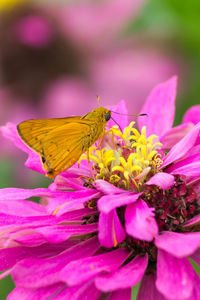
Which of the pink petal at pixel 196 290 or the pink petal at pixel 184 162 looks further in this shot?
the pink petal at pixel 184 162

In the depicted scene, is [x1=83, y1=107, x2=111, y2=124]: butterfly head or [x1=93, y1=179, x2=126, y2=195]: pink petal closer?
[x1=93, y1=179, x2=126, y2=195]: pink petal

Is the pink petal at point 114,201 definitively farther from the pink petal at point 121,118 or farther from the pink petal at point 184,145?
the pink petal at point 121,118

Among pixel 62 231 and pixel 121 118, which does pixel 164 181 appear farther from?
pixel 121 118

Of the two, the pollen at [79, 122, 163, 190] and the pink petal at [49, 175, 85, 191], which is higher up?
the pollen at [79, 122, 163, 190]

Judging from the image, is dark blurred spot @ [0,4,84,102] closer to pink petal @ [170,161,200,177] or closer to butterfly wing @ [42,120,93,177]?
butterfly wing @ [42,120,93,177]

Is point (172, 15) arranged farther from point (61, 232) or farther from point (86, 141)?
point (61, 232)

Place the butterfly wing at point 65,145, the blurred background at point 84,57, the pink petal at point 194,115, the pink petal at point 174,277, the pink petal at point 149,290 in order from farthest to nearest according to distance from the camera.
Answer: the blurred background at point 84,57
the pink petal at point 194,115
the butterfly wing at point 65,145
the pink petal at point 149,290
the pink petal at point 174,277

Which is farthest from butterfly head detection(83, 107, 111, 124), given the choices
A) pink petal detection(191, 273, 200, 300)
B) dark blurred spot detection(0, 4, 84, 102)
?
dark blurred spot detection(0, 4, 84, 102)

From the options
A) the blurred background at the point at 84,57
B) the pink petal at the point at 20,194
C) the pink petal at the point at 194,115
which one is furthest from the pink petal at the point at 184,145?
the blurred background at the point at 84,57
